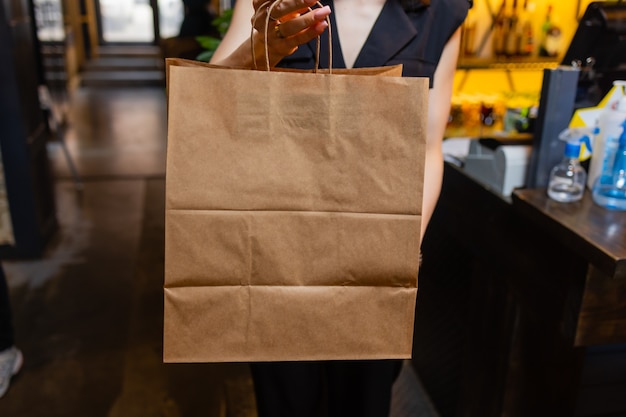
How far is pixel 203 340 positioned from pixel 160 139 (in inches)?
236

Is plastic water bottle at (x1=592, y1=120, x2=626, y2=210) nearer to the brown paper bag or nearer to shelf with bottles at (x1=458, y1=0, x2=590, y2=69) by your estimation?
the brown paper bag

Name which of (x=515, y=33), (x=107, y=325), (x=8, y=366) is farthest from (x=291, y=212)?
(x=515, y=33)

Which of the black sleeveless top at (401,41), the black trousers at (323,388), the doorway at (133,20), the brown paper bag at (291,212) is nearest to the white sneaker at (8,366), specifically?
the black trousers at (323,388)

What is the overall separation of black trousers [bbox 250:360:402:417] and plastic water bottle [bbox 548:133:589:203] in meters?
0.64

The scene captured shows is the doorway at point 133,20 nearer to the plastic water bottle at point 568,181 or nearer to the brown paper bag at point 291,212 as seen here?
the plastic water bottle at point 568,181

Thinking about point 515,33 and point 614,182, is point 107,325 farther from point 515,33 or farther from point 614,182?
point 515,33

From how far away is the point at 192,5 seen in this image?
4613 mm

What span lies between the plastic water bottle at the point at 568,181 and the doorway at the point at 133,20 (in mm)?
10708

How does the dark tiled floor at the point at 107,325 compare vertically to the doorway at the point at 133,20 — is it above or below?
below

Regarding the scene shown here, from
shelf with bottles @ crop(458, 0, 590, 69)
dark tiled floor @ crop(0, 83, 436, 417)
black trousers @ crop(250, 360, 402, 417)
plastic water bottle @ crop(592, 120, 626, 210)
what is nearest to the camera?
black trousers @ crop(250, 360, 402, 417)

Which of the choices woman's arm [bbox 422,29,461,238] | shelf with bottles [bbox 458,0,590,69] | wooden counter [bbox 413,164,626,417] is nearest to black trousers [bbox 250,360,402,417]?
woman's arm [bbox 422,29,461,238]

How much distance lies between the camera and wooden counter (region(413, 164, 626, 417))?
1.44 m

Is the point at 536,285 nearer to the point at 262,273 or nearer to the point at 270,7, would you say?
the point at 262,273

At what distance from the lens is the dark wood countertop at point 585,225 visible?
1.28m
